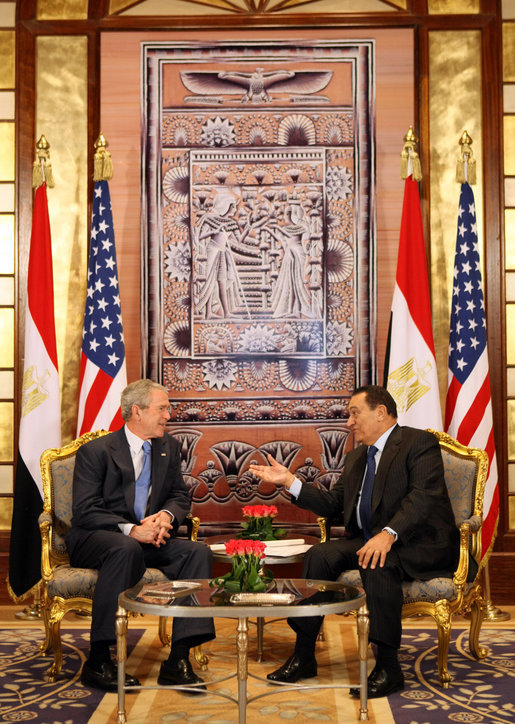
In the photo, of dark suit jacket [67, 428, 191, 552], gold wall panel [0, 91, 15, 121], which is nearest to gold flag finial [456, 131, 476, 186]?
dark suit jacket [67, 428, 191, 552]

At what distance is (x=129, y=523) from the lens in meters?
4.18

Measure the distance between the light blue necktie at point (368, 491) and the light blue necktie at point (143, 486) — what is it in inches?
42.5

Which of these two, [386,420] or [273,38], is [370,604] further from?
[273,38]

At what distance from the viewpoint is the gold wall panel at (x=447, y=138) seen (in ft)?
19.2

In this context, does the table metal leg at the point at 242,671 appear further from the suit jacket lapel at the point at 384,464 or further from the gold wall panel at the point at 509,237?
the gold wall panel at the point at 509,237

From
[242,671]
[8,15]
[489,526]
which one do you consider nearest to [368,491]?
[489,526]

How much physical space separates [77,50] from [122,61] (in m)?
0.33

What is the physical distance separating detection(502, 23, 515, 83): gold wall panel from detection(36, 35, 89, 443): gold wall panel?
2.85m

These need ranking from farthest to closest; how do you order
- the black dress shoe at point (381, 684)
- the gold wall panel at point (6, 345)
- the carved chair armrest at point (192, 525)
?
1. the gold wall panel at point (6, 345)
2. the carved chair armrest at point (192, 525)
3. the black dress shoe at point (381, 684)

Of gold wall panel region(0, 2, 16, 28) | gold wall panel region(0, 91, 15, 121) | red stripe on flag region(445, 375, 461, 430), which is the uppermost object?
gold wall panel region(0, 2, 16, 28)

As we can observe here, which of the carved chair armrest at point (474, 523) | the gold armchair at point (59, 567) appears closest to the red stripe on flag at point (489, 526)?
the carved chair armrest at point (474, 523)

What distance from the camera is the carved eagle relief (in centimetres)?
589

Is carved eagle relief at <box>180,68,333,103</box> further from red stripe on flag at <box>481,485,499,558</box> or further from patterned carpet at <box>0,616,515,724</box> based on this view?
patterned carpet at <box>0,616,515,724</box>

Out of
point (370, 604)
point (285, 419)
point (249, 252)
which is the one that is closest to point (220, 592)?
point (370, 604)
